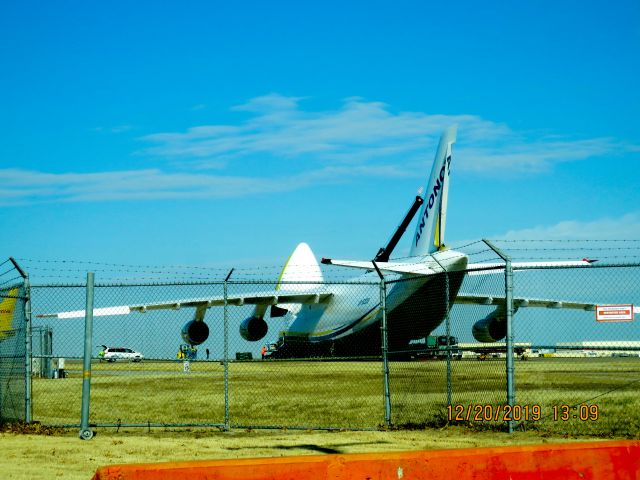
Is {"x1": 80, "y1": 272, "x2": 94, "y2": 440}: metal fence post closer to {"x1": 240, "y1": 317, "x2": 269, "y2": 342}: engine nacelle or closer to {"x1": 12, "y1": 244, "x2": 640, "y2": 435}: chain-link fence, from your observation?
{"x1": 12, "y1": 244, "x2": 640, "y2": 435}: chain-link fence

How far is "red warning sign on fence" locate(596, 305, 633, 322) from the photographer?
10164 mm

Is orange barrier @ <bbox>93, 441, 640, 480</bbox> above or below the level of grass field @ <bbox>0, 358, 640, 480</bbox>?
above

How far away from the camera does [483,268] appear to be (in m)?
11.5

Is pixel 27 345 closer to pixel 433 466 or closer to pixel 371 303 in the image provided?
pixel 433 466

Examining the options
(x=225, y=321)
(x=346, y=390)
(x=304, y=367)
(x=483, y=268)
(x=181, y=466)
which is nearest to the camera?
(x=181, y=466)

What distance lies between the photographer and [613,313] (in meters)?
10.2

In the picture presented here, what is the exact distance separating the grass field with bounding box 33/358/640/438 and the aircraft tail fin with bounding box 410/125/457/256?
623 centimetres

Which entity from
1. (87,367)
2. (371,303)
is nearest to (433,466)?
(87,367)

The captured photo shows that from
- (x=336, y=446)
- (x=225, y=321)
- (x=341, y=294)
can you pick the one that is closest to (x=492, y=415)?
(x=336, y=446)

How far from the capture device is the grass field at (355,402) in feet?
39.9

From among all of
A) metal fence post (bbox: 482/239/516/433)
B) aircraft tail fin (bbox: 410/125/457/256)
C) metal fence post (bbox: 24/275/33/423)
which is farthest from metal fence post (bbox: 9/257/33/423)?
aircraft tail fin (bbox: 410/125/457/256)

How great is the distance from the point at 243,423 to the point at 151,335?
83.6 inches

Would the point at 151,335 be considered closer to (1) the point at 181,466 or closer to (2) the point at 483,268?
(2) the point at 483,268

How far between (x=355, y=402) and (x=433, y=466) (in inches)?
408
